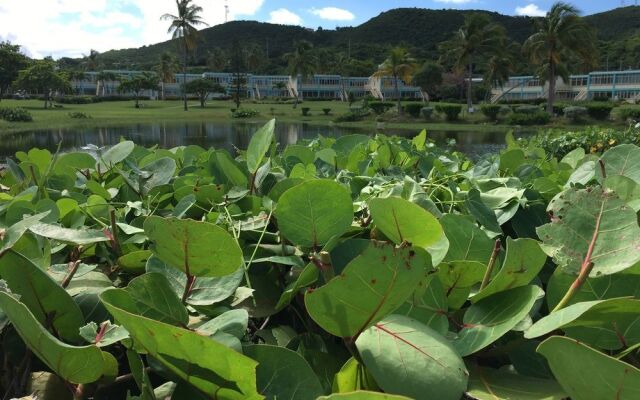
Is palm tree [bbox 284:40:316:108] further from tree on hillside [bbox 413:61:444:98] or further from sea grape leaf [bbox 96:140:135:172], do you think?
sea grape leaf [bbox 96:140:135:172]

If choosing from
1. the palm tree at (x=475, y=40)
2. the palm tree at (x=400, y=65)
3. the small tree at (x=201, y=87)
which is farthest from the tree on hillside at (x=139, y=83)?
the palm tree at (x=475, y=40)

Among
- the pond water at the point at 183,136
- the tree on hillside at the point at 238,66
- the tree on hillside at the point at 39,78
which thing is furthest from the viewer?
the tree on hillside at the point at 238,66

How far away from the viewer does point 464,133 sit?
29.9m

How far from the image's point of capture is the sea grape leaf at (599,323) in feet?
1.20

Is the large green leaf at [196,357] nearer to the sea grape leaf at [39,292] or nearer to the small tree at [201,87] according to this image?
the sea grape leaf at [39,292]

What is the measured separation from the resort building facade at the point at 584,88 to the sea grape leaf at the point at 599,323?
5235cm

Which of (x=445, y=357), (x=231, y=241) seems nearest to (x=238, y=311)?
(x=231, y=241)

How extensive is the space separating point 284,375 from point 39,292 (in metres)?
0.23

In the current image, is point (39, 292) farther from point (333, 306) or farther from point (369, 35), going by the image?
point (369, 35)

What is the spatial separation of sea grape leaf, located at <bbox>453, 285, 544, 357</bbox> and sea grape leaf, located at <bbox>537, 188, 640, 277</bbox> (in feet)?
0.18

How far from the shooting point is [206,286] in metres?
0.50

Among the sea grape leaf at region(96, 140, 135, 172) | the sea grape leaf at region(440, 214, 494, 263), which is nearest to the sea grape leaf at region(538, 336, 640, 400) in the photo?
the sea grape leaf at region(440, 214, 494, 263)

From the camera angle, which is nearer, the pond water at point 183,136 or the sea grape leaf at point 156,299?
the sea grape leaf at point 156,299

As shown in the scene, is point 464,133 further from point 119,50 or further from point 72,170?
point 119,50
